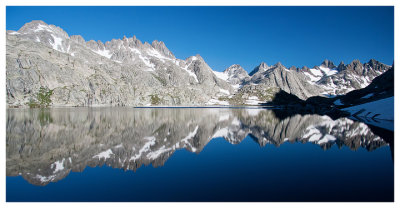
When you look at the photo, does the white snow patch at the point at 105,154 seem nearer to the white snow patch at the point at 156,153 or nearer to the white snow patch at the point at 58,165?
the white snow patch at the point at 58,165

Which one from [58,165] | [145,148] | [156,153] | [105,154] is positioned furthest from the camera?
[145,148]

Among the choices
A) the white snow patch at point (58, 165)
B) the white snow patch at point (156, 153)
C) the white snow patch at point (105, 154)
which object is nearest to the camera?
the white snow patch at point (58, 165)

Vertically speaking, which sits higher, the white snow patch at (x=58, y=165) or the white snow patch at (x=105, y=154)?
the white snow patch at (x=105, y=154)

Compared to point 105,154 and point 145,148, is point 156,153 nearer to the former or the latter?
point 145,148

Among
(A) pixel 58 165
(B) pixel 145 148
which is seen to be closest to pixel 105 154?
(A) pixel 58 165

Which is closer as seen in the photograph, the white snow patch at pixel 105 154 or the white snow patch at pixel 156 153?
the white snow patch at pixel 105 154

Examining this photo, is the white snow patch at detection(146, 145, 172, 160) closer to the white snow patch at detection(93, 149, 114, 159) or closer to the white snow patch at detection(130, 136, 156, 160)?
the white snow patch at detection(130, 136, 156, 160)

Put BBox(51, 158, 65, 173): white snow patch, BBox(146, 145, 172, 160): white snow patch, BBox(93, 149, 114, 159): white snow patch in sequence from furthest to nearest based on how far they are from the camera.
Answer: BBox(146, 145, 172, 160): white snow patch < BBox(93, 149, 114, 159): white snow patch < BBox(51, 158, 65, 173): white snow patch

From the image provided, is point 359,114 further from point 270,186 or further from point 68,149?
point 68,149

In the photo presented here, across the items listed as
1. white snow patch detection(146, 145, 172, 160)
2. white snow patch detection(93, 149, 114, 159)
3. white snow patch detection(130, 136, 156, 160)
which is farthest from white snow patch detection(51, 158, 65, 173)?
white snow patch detection(146, 145, 172, 160)

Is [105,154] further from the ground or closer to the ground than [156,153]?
further from the ground

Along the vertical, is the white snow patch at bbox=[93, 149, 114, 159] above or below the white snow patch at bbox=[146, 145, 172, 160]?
above

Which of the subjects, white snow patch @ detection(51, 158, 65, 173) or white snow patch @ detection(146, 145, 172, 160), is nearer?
white snow patch @ detection(51, 158, 65, 173)

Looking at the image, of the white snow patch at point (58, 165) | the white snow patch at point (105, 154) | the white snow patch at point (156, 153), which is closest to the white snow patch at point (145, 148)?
the white snow patch at point (156, 153)
